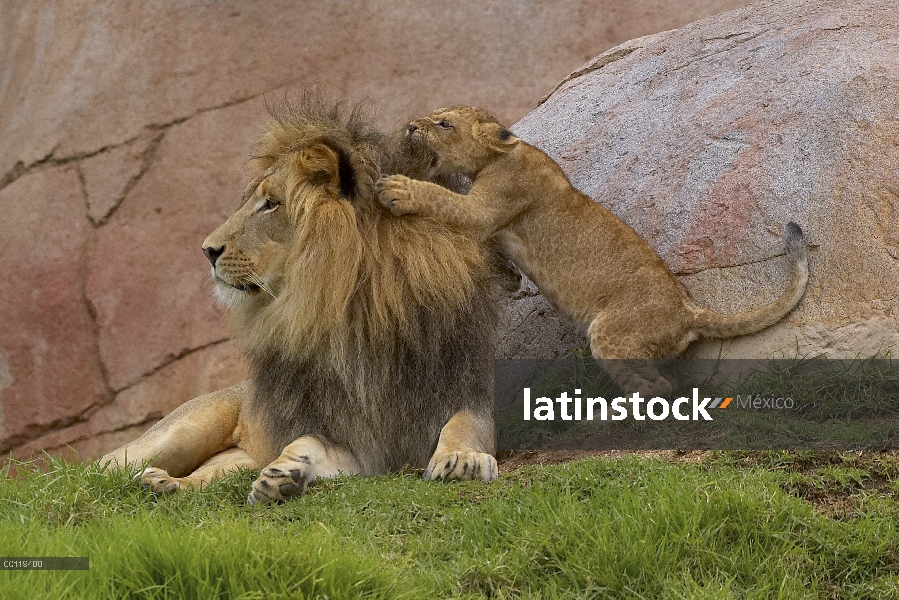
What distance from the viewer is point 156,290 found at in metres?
8.45

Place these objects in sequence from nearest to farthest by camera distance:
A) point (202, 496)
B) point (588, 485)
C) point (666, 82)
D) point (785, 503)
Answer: point (785, 503) → point (588, 485) → point (202, 496) → point (666, 82)

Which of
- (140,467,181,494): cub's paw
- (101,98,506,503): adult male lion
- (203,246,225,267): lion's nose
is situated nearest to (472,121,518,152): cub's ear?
(101,98,506,503): adult male lion

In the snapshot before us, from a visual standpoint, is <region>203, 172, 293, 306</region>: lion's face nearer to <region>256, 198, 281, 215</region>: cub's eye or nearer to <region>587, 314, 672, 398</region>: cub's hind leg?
<region>256, 198, 281, 215</region>: cub's eye

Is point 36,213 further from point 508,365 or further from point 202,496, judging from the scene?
point 202,496

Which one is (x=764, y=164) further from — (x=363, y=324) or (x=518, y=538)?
(x=518, y=538)

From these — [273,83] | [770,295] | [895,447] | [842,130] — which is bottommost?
[895,447]

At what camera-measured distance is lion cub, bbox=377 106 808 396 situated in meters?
4.70

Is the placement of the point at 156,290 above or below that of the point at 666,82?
below

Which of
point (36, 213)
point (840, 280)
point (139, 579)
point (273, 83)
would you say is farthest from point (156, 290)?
point (139, 579)

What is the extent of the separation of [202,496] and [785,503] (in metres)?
1.91

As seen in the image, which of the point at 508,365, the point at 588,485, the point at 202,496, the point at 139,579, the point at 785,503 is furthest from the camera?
the point at 508,365

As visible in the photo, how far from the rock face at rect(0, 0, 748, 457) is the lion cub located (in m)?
3.67

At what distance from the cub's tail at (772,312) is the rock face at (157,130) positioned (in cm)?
419

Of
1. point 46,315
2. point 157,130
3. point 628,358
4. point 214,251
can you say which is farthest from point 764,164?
point 46,315
